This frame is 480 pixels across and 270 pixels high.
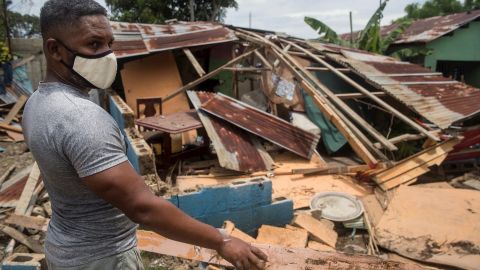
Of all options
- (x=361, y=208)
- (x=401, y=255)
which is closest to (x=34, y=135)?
(x=401, y=255)

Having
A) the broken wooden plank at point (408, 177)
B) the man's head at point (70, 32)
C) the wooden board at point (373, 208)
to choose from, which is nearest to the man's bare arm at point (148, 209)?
the man's head at point (70, 32)

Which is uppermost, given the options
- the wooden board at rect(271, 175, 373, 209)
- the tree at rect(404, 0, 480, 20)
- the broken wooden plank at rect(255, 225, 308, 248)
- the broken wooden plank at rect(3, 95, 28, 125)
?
the tree at rect(404, 0, 480, 20)

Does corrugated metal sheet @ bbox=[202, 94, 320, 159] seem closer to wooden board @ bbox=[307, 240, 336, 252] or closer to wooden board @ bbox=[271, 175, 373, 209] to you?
wooden board @ bbox=[271, 175, 373, 209]

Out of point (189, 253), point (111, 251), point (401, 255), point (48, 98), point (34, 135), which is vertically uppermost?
point (48, 98)

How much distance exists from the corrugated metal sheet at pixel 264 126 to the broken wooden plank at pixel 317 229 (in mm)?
2271

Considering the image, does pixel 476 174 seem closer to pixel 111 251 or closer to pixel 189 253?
pixel 189 253

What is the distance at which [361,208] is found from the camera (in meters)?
4.52

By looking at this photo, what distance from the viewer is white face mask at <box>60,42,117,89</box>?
1.29 m

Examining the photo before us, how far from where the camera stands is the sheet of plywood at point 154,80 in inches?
323

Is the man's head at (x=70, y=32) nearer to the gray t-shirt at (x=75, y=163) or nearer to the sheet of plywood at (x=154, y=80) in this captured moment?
the gray t-shirt at (x=75, y=163)

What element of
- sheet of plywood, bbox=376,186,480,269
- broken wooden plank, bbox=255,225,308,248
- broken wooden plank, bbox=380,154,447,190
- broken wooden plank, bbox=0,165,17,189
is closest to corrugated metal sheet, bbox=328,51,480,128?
broken wooden plank, bbox=380,154,447,190

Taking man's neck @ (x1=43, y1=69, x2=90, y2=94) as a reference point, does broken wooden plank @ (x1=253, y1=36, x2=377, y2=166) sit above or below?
below

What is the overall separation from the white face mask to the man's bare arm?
1.38 ft

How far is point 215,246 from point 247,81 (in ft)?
27.4
